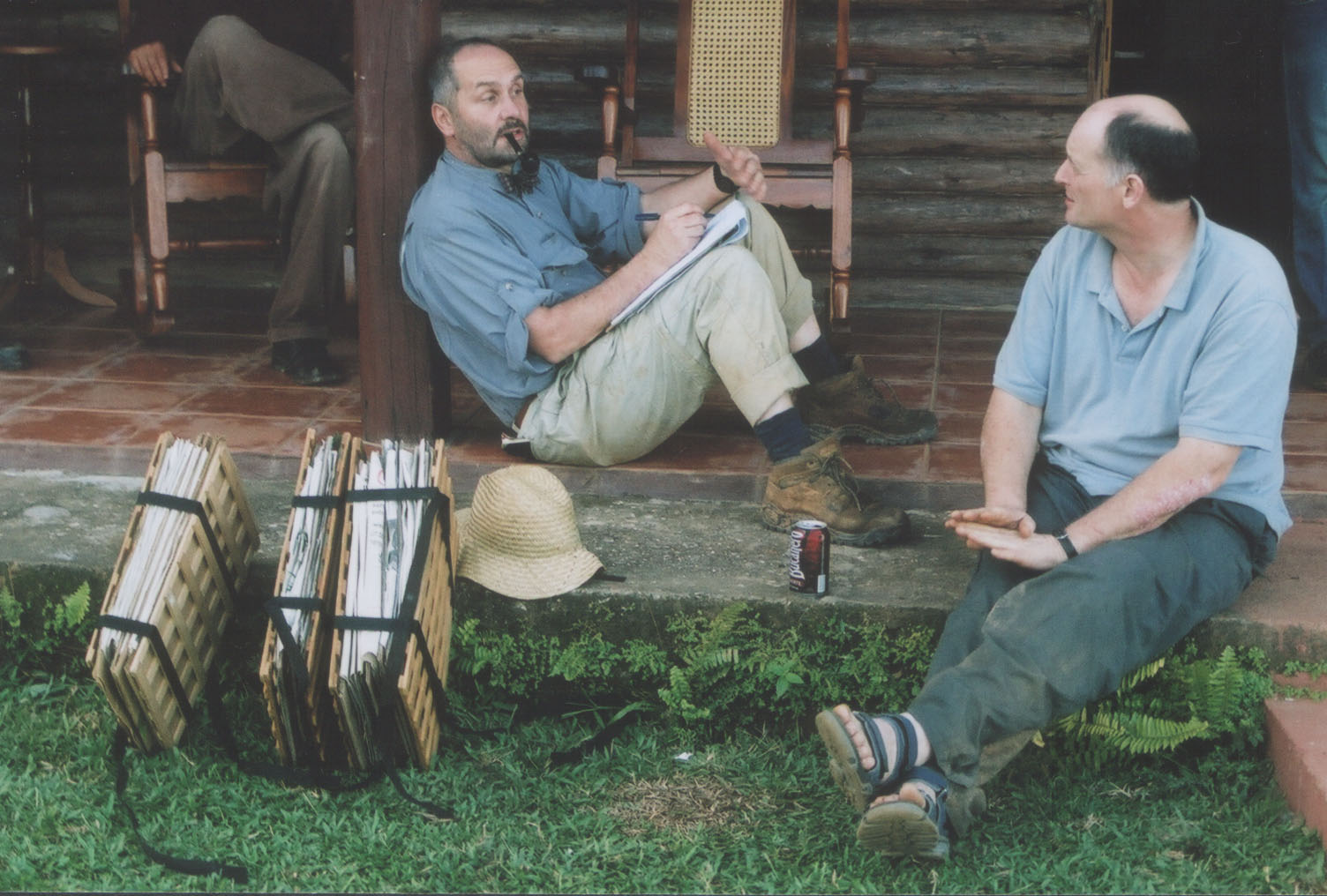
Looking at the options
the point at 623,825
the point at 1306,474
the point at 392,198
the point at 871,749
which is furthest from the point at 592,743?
the point at 1306,474

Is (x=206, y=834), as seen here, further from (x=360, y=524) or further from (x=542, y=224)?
(x=542, y=224)

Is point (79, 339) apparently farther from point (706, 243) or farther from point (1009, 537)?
point (1009, 537)

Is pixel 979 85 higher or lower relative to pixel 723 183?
higher

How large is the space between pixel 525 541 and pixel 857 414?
111 centimetres

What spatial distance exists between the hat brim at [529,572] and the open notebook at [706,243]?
0.62 meters

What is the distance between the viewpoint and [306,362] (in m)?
4.32

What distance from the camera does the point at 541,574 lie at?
9.74ft

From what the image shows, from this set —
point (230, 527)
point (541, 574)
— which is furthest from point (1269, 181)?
point (230, 527)

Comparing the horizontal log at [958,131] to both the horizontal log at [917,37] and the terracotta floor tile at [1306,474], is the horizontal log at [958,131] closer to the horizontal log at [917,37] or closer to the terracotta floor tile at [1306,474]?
the horizontal log at [917,37]

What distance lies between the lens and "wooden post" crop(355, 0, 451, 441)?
337cm

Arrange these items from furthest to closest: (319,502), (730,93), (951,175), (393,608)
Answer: (951,175) < (730,93) < (319,502) < (393,608)

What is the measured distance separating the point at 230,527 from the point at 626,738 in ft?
2.93

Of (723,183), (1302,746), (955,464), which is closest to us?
(1302,746)

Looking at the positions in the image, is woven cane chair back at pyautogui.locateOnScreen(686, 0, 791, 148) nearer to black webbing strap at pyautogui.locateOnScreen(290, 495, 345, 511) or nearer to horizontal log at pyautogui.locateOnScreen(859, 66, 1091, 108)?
horizontal log at pyautogui.locateOnScreen(859, 66, 1091, 108)
